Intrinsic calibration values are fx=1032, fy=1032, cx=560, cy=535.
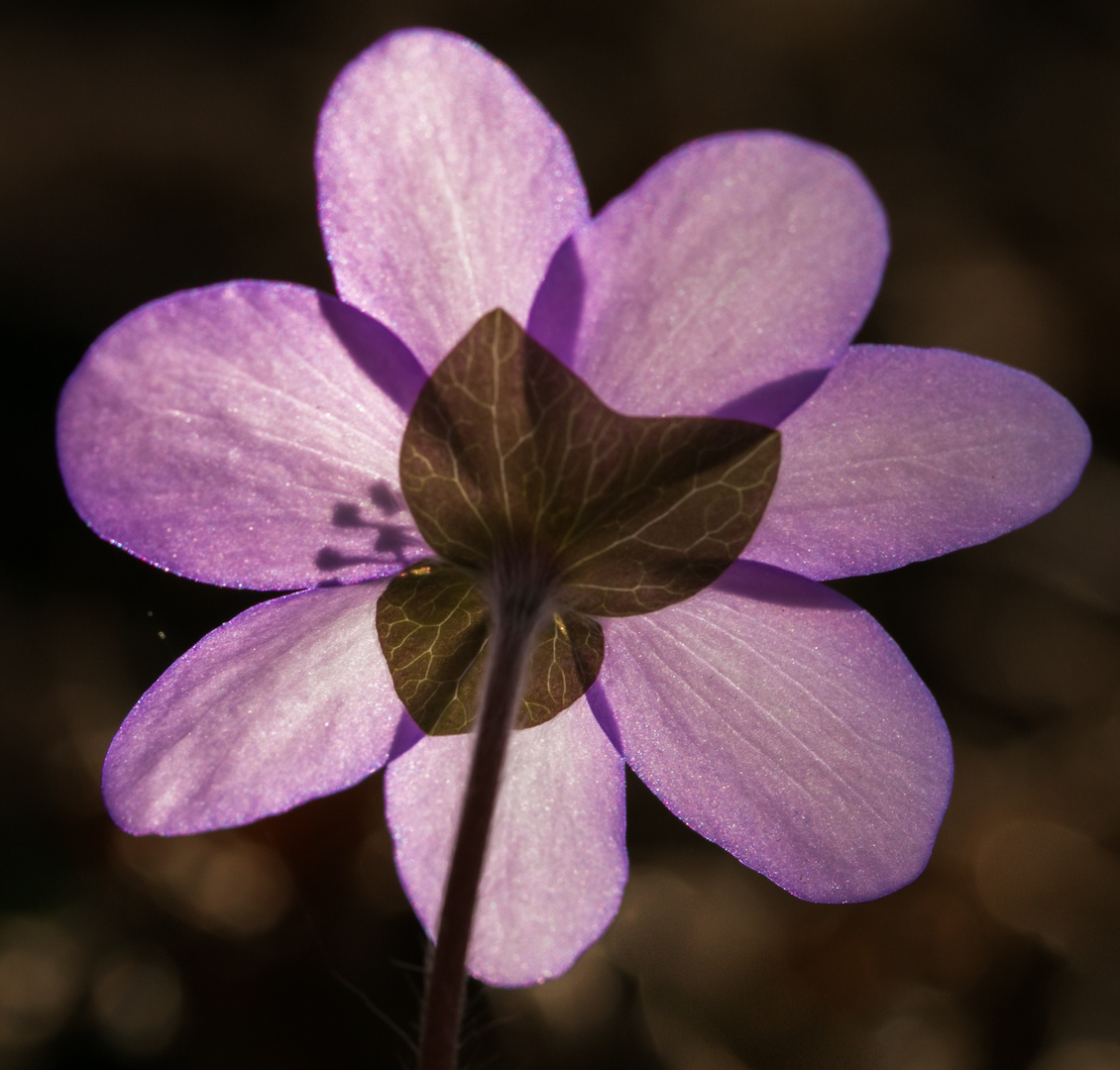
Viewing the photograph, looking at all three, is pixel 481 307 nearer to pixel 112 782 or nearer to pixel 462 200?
pixel 462 200

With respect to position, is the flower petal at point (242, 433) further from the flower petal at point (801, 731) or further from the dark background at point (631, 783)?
the dark background at point (631, 783)

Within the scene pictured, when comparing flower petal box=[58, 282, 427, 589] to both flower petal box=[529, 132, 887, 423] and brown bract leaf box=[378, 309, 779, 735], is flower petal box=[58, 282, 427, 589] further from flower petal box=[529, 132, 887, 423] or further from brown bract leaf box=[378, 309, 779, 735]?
flower petal box=[529, 132, 887, 423]

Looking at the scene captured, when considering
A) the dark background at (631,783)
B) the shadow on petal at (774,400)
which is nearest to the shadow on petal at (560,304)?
the shadow on petal at (774,400)

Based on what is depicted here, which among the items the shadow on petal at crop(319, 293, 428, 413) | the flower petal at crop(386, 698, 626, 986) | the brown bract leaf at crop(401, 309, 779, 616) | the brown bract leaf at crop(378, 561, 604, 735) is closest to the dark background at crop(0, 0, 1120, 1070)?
the flower petal at crop(386, 698, 626, 986)

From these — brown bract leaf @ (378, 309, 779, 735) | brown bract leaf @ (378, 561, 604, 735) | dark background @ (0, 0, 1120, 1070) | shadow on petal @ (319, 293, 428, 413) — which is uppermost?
shadow on petal @ (319, 293, 428, 413)

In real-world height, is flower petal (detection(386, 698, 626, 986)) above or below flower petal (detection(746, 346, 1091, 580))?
below

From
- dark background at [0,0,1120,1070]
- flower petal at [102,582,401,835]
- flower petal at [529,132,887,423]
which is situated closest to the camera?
flower petal at [529,132,887,423]
